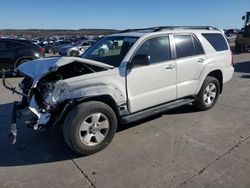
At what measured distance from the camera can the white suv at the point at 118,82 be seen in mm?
3975

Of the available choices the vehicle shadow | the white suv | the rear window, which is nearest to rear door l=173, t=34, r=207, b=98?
the white suv

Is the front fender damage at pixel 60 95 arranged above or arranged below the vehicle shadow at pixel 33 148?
above

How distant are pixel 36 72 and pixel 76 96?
78cm

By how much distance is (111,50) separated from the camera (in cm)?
527

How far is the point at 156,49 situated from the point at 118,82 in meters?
1.11

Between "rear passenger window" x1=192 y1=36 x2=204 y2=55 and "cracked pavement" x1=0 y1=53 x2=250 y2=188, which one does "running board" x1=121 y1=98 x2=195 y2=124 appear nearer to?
"cracked pavement" x1=0 y1=53 x2=250 y2=188

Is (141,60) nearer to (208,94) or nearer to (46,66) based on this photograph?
(46,66)

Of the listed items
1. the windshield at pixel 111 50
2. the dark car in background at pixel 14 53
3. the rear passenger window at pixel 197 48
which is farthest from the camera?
the dark car in background at pixel 14 53

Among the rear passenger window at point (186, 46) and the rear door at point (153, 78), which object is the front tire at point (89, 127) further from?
the rear passenger window at point (186, 46)

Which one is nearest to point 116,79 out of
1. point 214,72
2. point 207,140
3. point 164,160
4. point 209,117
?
point 164,160

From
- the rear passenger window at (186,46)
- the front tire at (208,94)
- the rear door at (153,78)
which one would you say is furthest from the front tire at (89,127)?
the front tire at (208,94)

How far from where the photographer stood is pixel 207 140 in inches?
180

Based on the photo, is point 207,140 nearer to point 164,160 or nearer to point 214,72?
point 164,160

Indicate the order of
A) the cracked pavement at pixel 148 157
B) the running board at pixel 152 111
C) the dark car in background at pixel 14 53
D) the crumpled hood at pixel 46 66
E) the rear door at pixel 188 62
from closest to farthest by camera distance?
1. the cracked pavement at pixel 148 157
2. the crumpled hood at pixel 46 66
3. the running board at pixel 152 111
4. the rear door at pixel 188 62
5. the dark car in background at pixel 14 53
